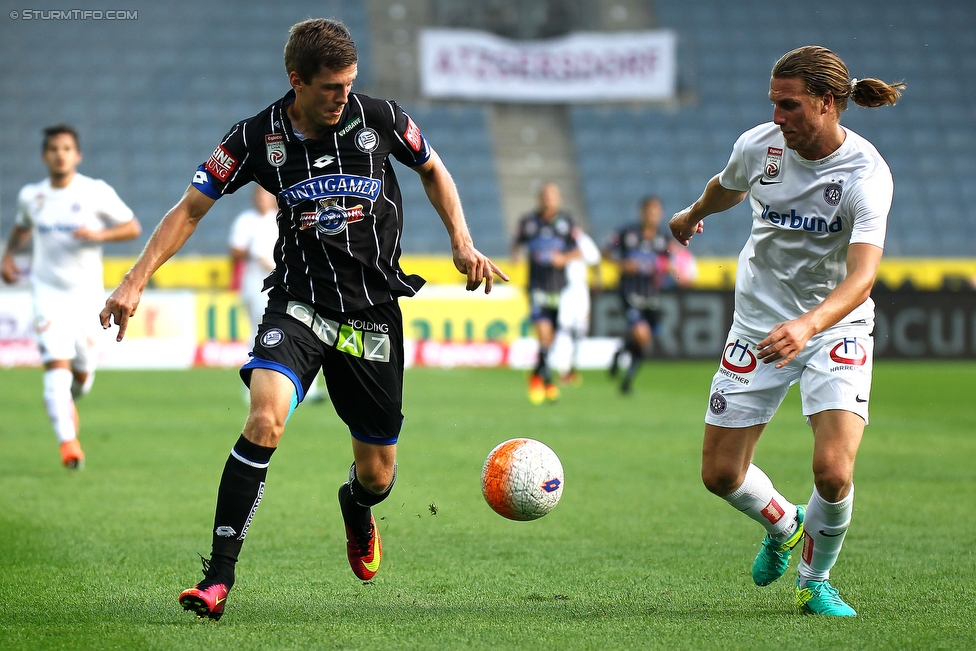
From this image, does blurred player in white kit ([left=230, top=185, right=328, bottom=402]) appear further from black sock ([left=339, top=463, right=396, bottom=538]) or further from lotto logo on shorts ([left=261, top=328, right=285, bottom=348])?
lotto logo on shorts ([left=261, top=328, right=285, bottom=348])

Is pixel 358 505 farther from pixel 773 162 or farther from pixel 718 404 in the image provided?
pixel 773 162

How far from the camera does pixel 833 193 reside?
484 cm

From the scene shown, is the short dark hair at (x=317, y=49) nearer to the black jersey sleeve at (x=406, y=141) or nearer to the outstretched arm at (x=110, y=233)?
the black jersey sleeve at (x=406, y=141)

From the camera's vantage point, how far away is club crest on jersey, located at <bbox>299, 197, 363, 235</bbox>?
496 centimetres

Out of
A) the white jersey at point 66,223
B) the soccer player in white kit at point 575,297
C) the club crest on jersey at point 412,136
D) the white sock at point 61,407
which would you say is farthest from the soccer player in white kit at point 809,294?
the soccer player in white kit at point 575,297

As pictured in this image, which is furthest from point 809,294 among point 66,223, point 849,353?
point 66,223

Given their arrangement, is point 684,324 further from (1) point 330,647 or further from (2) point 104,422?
(1) point 330,647

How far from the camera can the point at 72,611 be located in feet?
15.7

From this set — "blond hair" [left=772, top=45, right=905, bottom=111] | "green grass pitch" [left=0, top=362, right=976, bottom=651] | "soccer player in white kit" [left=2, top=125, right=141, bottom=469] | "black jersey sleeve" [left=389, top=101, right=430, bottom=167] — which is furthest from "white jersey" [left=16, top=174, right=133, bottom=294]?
"blond hair" [left=772, top=45, right=905, bottom=111]

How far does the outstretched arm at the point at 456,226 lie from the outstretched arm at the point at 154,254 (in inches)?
36.3

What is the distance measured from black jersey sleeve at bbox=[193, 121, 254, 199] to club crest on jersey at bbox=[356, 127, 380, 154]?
1.45 feet

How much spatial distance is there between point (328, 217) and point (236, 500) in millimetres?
1157

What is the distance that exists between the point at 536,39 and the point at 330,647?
26.8 metres

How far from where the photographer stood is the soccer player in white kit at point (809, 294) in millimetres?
4742
